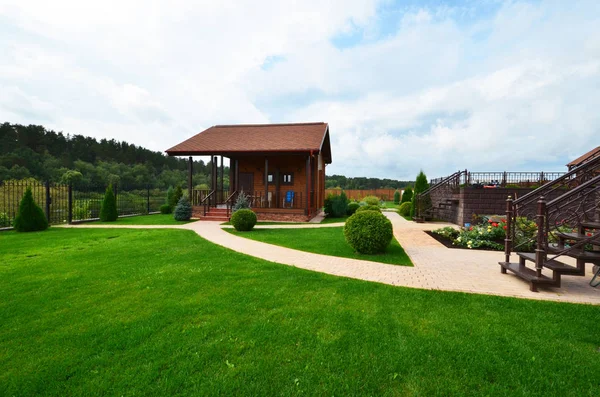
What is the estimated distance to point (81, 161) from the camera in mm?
33688

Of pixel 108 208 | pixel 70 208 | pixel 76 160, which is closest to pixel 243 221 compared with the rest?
pixel 108 208

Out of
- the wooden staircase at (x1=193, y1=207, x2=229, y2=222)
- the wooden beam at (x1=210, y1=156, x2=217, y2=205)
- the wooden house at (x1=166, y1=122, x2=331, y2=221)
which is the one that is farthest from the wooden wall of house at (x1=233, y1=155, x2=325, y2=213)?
the wooden staircase at (x1=193, y1=207, x2=229, y2=222)

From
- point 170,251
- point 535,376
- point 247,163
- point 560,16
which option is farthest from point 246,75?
point 535,376

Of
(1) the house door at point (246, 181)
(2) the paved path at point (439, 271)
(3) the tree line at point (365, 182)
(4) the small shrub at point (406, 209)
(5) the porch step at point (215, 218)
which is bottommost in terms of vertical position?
(2) the paved path at point (439, 271)

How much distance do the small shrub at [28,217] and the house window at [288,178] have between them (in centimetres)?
1115

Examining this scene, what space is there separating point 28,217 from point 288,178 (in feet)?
38.4

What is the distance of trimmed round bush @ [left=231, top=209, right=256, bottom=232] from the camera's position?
9.80 m

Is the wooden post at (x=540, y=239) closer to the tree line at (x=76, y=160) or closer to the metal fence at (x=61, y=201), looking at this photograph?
the metal fence at (x=61, y=201)

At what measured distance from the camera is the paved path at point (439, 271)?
3.95 m

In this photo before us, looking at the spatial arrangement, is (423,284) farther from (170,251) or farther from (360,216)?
(170,251)

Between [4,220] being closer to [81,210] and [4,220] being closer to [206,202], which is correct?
[81,210]

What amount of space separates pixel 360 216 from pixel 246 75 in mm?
9485

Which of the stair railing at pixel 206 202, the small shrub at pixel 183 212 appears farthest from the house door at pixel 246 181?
the small shrub at pixel 183 212

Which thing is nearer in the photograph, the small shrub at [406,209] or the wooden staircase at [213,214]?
the wooden staircase at [213,214]
